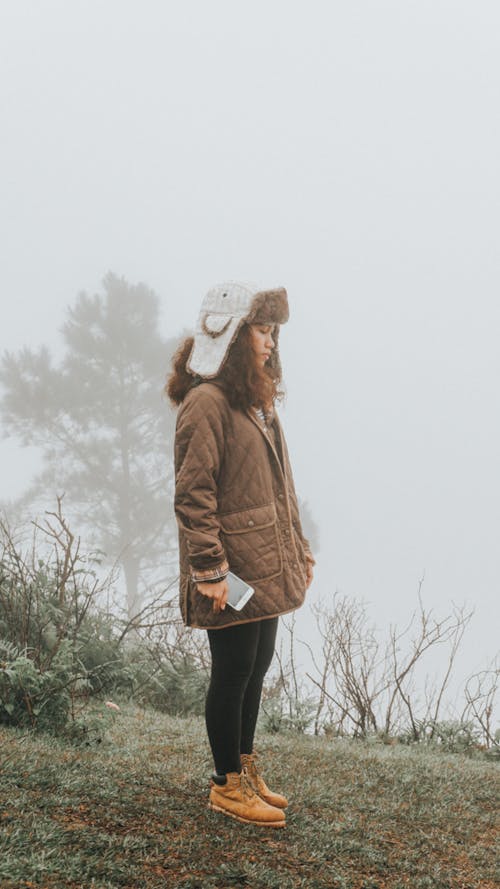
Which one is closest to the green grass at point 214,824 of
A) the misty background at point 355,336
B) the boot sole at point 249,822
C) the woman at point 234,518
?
the boot sole at point 249,822

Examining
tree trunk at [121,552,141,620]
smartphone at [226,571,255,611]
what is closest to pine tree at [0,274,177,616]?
tree trunk at [121,552,141,620]

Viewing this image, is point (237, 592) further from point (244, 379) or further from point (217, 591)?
point (244, 379)

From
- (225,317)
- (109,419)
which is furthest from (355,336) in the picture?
(225,317)

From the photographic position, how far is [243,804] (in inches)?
132

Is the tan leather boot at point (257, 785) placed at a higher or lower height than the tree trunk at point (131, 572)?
lower

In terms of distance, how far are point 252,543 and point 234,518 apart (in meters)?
0.11

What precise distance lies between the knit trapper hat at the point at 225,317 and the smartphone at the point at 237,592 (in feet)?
2.45

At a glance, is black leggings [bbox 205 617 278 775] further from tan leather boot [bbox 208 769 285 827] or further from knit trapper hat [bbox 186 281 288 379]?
knit trapper hat [bbox 186 281 288 379]

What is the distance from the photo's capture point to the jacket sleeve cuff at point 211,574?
123 inches

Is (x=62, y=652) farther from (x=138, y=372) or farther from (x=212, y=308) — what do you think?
(x=138, y=372)

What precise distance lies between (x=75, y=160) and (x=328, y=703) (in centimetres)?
16244

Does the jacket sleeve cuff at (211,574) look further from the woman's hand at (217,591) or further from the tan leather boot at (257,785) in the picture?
the tan leather boot at (257,785)

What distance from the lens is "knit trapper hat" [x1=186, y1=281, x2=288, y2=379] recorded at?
3.36 metres

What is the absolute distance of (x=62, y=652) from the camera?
461 centimetres
